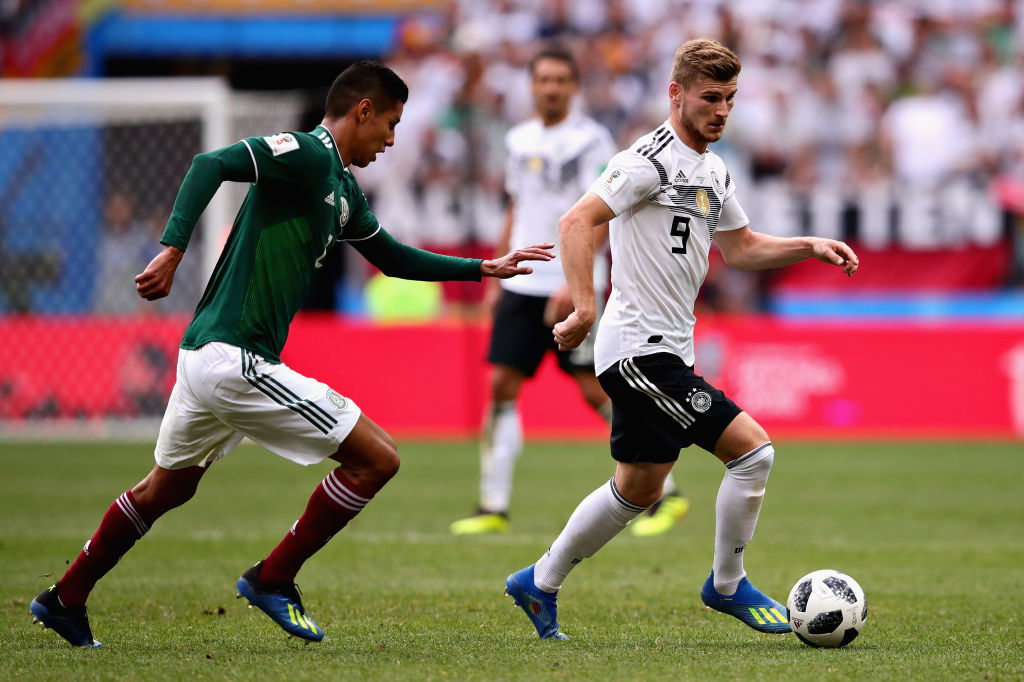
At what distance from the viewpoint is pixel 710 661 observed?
456 cm

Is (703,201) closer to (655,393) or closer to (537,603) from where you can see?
(655,393)

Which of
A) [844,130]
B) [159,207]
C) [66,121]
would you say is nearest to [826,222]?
[844,130]

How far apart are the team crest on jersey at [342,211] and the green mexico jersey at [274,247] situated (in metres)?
0.03

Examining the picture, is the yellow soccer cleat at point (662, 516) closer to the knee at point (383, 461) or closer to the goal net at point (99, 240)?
the knee at point (383, 461)

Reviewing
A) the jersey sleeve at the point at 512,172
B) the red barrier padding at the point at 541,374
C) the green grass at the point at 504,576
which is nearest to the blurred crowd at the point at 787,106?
the red barrier padding at the point at 541,374

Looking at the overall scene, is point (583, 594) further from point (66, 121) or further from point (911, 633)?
point (66, 121)

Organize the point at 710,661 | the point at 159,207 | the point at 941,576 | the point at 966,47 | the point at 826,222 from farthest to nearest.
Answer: the point at 966,47 < the point at 826,222 < the point at 159,207 < the point at 941,576 < the point at 710,661

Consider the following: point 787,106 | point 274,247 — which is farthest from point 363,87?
point 787,106

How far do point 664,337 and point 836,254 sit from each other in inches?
29.4

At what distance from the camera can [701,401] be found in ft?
15.7

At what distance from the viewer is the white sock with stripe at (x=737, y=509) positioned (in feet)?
15.8

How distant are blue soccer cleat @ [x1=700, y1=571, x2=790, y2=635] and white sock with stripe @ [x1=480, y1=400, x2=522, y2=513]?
3.23 meters

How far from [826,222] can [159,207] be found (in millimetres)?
7737

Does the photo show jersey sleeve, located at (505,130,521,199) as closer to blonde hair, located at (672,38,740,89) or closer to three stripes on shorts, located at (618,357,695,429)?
blonde hair, located at (672,38,740,89)
